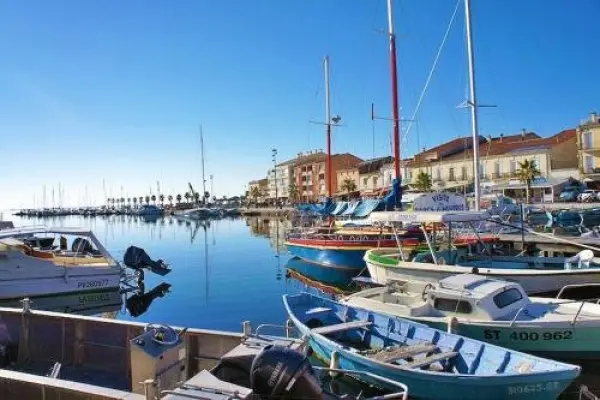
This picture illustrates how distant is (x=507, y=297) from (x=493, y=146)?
7000cm

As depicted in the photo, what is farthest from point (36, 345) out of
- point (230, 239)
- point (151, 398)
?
point (230, 239)

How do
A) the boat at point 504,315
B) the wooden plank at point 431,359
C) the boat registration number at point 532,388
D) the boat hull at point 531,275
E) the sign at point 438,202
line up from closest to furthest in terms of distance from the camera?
1. the boat registration number at point 532,388
2. the wooden plank at point 431,359
3. the boat at point 504,315
4. the boat hull at point 531,275
5. the sign at point 438,202

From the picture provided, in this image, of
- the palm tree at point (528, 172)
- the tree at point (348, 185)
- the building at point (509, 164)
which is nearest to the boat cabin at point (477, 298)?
the building at point (509, 164)

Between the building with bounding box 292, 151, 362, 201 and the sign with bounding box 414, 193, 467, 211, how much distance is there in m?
92.4

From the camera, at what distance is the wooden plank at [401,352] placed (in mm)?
10164

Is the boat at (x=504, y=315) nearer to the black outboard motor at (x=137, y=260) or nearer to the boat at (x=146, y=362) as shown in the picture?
the boat at (x=146, y=362)

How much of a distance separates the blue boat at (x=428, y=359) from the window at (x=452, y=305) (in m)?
1.79

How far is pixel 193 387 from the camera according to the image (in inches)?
210

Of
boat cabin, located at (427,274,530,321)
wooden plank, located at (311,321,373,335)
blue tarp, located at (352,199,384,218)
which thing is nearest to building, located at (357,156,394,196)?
blue tarp, located at (352,199,384,218)

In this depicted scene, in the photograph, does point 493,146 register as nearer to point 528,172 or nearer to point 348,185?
point 528,172

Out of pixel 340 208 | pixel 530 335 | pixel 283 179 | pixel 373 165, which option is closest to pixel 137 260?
pixel 340 208

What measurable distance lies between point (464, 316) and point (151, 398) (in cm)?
941

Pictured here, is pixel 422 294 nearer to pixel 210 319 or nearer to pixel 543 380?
pixel 543 380

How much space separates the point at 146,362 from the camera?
635 centimetres
